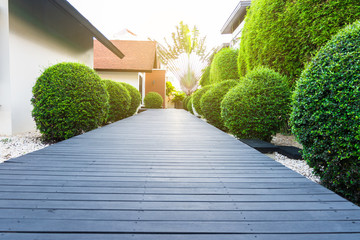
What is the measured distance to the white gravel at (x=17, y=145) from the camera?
365cm

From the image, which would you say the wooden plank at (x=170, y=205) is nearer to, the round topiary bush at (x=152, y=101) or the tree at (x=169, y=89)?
the round topiary bush at (x=152, y=101)

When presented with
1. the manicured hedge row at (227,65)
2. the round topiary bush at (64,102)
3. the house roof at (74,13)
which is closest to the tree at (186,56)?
the manicured hedge row at (227,65)

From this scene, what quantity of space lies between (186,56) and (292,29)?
65.3 ft

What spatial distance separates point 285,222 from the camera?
122cm

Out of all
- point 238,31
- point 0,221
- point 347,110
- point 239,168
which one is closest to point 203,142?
point 239,168

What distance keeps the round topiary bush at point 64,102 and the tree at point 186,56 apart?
19.3 meters

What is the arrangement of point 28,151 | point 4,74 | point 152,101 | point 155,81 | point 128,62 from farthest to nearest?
1. point 155,81
2. point 152,101
3. point 128,62
4. point 4,74
5. point 28,151

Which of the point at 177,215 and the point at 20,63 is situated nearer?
the point at 177,215

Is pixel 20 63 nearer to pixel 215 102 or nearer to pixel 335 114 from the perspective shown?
pixel 215 102

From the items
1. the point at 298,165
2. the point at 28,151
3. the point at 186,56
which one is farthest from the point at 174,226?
the point at 186,56

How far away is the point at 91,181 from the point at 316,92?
2350mm

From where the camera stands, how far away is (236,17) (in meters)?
14.2

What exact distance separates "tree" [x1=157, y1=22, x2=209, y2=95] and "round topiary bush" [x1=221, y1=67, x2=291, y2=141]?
19008mm

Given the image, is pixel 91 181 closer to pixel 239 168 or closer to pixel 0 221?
pixel 0 221
